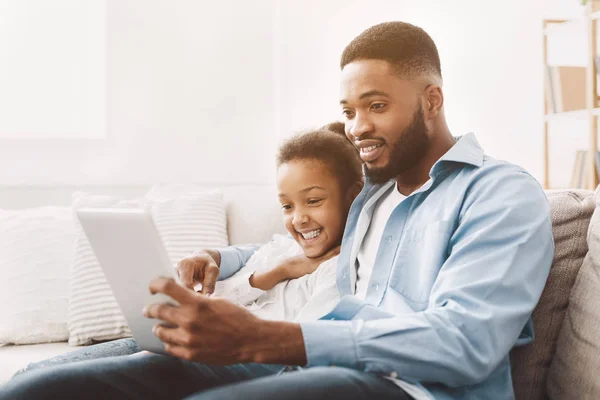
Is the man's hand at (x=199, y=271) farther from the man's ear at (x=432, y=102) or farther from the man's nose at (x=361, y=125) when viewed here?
the man's ear at (x=432, y=102)

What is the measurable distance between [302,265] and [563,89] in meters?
1.94

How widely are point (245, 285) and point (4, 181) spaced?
5.75 ft

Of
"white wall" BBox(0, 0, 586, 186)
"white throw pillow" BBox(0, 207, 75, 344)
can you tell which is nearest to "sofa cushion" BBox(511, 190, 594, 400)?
"white throw pillow" BBox(0, 207, 75, 344)

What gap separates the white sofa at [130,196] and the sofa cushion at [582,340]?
3.79 ft

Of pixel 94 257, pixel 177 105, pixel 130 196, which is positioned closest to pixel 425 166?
pixel 94 257

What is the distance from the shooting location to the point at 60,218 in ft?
7.18

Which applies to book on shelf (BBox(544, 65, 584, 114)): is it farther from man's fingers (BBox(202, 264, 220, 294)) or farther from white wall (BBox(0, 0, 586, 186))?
man's fingers (BBox(202, 264, 220, 294))

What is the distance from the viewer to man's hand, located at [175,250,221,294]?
4.91 feet

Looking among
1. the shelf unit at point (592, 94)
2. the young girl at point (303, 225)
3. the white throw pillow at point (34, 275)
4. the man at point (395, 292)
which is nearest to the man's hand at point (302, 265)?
the young girl at point (303, 225)

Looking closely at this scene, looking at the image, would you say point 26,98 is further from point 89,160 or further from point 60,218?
point 60,218

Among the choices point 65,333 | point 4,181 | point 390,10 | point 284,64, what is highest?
point 390,10

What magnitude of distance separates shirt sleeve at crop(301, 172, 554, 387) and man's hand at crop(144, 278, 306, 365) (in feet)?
0.14

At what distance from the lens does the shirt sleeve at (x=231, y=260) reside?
166 cm

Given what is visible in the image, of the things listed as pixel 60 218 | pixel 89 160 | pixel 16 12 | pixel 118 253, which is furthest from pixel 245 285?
pixel 16 12
